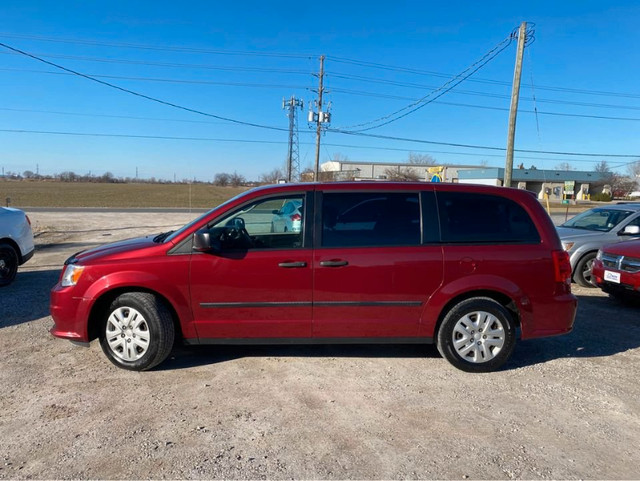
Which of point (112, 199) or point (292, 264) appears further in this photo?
point (112, 199)

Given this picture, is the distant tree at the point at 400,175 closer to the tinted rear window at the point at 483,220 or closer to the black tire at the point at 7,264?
the tinted rear window at the point at 483,220

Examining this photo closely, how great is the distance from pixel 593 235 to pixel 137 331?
788 cm

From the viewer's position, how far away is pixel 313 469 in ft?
8.29

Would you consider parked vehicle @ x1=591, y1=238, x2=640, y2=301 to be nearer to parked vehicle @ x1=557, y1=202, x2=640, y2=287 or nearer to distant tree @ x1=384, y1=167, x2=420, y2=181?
parked vehicle @ x1=557, y1=202, x2=640, y2=287

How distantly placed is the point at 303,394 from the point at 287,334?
0.60 meters

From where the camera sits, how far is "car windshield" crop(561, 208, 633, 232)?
8188 millimetres

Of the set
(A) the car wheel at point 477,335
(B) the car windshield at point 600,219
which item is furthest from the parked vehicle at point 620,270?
(A) the car wheel at point 477,335

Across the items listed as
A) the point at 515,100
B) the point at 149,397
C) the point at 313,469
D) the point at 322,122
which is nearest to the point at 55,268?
the point at 149,397

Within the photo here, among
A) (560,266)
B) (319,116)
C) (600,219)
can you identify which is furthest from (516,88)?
(319,116)

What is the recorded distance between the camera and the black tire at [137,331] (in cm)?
369

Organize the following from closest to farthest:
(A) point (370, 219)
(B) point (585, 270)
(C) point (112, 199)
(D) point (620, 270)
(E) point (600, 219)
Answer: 1. (A) point (370, 219)
2. (D) point (620, 270)
3. (B) point (585, 270)
4. (E) point (600, 219)
5. (C) point (112, 199)

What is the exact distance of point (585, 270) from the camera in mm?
7707

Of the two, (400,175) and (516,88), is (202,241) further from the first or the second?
(400,175)

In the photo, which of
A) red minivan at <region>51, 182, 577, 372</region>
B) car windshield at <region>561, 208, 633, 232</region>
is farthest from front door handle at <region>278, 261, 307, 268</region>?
car windshield at <region>561, 208, 633, 232</region>
